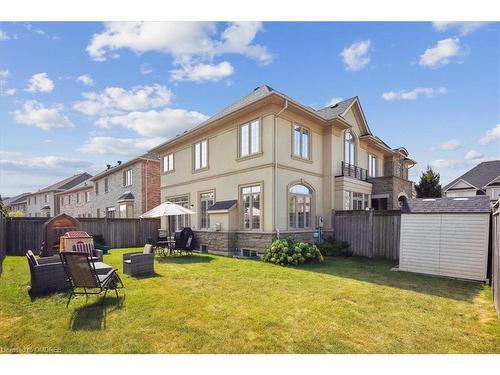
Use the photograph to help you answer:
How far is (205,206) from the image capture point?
1577 cm

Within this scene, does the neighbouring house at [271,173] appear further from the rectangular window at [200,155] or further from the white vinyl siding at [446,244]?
the white vinyl siding at [446,244]

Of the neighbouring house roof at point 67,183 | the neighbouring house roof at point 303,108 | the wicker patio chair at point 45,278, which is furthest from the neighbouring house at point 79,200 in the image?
the wicker patio chair at point 45,278

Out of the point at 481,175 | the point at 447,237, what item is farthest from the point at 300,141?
the point at 481,175

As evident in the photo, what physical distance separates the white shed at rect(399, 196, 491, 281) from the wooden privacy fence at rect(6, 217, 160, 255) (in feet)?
47.1

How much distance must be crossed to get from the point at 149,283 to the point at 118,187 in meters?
21.5

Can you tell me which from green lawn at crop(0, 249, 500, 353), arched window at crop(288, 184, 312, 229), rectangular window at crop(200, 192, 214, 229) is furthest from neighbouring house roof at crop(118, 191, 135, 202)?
green lawn at crop(0, 249, 500, 353)

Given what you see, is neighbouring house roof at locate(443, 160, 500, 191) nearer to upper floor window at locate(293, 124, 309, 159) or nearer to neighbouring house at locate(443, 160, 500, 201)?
neighbouring house at locate(443, 160, 500, 201)

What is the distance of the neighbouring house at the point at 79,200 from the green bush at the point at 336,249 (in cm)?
2760

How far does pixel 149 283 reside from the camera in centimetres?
752

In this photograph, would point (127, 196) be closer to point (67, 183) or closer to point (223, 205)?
point (223, 205)

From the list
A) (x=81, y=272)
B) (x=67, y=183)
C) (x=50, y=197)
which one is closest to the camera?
(x=81, y=272)

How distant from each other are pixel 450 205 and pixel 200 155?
1157cm
